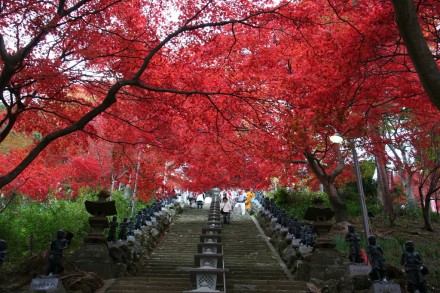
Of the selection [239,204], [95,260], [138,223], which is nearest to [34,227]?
[95,260]

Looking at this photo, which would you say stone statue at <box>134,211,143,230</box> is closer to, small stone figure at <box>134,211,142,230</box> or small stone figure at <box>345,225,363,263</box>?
small stone figure at <box>134,211,142,230</box>

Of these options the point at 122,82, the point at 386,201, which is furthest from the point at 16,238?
the point at 386,201

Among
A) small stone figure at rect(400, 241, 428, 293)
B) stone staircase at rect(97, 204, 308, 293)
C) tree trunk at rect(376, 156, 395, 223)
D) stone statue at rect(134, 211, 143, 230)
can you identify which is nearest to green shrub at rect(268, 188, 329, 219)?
stone staircase at rect(97, 204, 308, 293)

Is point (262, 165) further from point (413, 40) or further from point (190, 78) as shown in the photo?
point (413, 40)

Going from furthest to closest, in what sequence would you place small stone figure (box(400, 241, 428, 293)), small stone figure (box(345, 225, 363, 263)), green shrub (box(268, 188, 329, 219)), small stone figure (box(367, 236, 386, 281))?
green shrub (box(268, 188, 329, 219)) → small stone figure (box(345, 225, 363, 263)) → small stone figure (box(367, 236, 386, 281)) → small stone figure (box(400, 241, 428, 293))

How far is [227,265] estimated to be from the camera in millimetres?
11180

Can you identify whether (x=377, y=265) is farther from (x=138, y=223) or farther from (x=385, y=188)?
(x=385, y=188)

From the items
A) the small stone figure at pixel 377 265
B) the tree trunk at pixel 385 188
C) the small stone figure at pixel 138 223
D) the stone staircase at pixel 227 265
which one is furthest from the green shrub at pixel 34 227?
the tree trunk at pixel 385 188

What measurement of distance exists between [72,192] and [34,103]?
14.1m

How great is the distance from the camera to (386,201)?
16.6 metres

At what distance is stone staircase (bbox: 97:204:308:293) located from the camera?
27.8 ft

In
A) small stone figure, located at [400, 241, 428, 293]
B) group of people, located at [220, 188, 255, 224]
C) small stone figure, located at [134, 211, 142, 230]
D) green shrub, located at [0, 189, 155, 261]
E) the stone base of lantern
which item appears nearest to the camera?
small stone figure, located at [400, 241, 428, 293]

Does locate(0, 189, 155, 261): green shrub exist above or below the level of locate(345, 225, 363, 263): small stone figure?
above

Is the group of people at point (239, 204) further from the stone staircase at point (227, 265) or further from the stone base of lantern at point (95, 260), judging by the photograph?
the stone base of lantern at point (95, 260)
